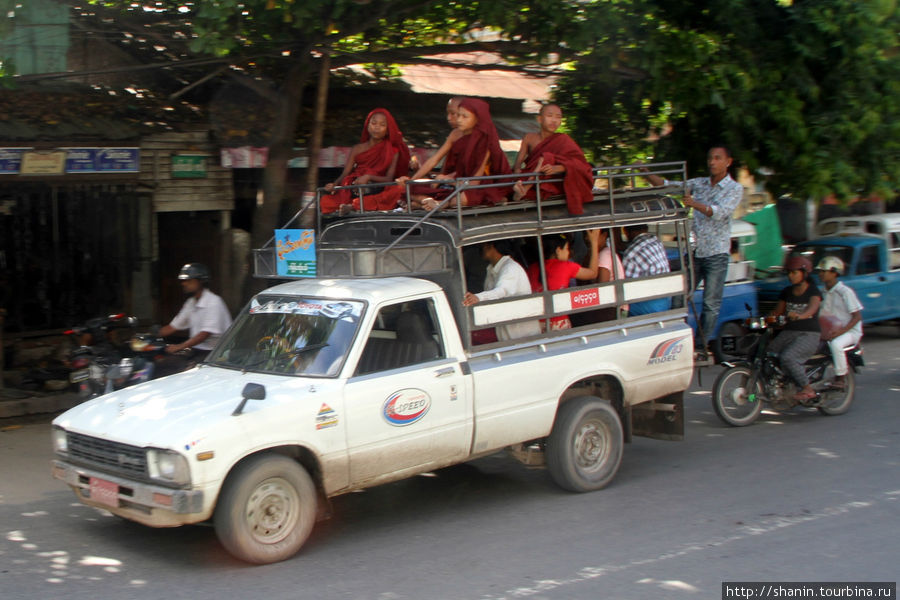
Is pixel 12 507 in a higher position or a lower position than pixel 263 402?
lower

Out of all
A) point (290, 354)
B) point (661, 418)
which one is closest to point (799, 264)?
point (661, 418)

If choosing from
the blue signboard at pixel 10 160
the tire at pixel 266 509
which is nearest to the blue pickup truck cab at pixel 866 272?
the tire at pixel 266 509

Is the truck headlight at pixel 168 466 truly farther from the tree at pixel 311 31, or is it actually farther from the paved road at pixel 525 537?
the tree at pixel 311 31

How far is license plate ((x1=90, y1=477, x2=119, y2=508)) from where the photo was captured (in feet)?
16.6

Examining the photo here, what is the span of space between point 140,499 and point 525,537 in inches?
91.8

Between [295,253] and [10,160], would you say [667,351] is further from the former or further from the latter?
[10,160]

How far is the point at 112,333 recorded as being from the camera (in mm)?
8148

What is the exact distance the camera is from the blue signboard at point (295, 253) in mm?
6398

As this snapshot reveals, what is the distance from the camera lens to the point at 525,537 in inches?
223

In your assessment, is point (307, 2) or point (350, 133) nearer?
point (307, 2)

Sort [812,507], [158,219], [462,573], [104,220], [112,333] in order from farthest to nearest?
1. [158,219]
2. [104,220]
3. [112,333]
4. [812,507]
5. [462,573]

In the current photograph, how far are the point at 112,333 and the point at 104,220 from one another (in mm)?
3323

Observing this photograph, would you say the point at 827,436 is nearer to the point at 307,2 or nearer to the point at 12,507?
the point at 307,2

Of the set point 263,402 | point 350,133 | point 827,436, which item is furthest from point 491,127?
point 350,133
